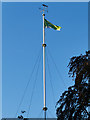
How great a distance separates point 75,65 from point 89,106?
8.58ft

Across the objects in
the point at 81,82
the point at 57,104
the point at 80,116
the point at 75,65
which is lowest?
the point at 80,116

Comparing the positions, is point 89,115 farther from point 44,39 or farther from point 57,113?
point 44,39

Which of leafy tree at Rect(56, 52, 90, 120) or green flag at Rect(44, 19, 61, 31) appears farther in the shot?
green flag at Rect(44, 19, 61, 31)

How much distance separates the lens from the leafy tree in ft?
40.7

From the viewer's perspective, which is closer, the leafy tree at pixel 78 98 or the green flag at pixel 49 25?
the leafy tree at pixel 78 98

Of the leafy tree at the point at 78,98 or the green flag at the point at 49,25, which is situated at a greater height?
the green flag at the point at 49,25

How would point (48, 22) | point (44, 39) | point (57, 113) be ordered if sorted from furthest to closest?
1. point (48, 22)
2. point (44, 39)
3. point (57, 113)

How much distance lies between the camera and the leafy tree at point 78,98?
12.4 metres

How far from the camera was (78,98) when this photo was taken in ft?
41.2

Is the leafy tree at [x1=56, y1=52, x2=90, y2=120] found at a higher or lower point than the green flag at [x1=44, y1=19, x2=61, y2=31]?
lower

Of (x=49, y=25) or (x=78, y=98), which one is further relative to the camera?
(x=49, y=25)

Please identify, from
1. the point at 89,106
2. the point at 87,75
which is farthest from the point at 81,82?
the point at 89,106

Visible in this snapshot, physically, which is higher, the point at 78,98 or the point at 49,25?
the point at 49,25

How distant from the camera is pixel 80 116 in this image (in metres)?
12.4
